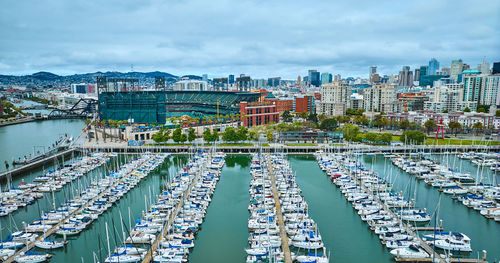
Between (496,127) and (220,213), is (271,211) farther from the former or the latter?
(496,127)

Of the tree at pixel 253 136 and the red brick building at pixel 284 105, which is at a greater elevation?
the red brick building at pixel 284 105

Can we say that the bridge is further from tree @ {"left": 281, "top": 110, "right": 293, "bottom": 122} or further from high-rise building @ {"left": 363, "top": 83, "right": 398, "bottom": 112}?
high-rise building @ {"left": 363, "top": 83, "right": 398, "bottom": 112}

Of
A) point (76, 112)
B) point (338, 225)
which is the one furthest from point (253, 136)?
point (76, 112)

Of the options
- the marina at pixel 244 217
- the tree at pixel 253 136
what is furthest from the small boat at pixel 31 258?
the tree at pixel 253 136

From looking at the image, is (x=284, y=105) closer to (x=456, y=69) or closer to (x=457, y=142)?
(x=457, y=142)

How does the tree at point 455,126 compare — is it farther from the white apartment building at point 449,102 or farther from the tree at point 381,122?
the white apartment building at point 449,102
